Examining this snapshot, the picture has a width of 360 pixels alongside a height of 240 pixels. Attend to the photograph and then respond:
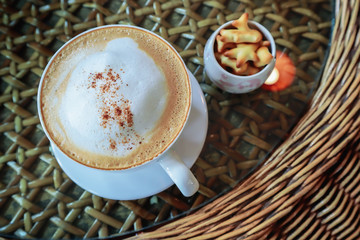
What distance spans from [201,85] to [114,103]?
0.77 ft

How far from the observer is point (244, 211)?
2.05ft

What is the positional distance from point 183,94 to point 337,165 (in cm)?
34

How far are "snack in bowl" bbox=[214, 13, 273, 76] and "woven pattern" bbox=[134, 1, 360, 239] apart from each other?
16cm

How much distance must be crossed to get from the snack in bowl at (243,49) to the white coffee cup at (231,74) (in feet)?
0.04

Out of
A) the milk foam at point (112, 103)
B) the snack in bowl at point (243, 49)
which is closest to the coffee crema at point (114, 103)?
the milk foam at point (112, 103)

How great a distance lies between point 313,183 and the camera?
0.64 meters

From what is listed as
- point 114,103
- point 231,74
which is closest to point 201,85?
point 231,74

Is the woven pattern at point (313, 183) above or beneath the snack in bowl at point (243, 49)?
beneath

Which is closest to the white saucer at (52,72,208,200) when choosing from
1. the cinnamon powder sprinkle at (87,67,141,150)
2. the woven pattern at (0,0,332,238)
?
Result: the woven pattern at (0,0,332,238)

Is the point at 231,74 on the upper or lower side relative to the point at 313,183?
upper

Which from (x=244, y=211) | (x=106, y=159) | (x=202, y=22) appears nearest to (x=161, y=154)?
(x=106, y=159)

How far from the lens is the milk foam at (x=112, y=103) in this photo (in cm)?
54

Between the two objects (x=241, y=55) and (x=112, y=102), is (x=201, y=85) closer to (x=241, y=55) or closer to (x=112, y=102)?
(x=241, y=55)

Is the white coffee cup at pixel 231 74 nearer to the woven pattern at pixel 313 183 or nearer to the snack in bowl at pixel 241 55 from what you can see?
the snack in bowl at pixel 241 55
